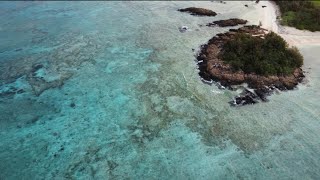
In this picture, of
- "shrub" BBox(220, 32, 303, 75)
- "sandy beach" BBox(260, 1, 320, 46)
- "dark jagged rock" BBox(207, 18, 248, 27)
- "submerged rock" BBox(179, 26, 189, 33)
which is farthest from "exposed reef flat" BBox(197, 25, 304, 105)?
"dark jagged rock" BBox(207, 18, 248, 27)

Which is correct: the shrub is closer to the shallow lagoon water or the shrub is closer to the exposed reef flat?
the exposed reef flat

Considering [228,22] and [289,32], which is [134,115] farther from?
[289,32]

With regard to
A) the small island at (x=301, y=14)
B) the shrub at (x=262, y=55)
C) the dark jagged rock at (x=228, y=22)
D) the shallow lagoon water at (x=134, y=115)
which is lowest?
the shallow lagoon water at (x=134, y=115)

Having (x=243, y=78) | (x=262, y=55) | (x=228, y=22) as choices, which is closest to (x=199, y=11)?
(x=228, y=22)

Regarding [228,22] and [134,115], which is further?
[228,22]

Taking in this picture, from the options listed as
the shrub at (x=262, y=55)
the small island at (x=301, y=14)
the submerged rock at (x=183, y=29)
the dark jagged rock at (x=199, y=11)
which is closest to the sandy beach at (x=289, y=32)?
the small island at (x=301, y=14)

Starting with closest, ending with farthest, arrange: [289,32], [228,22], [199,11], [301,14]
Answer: [289,32] → [228,22] → [301,14] → [199,11]

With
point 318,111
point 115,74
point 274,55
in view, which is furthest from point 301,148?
point 115,74

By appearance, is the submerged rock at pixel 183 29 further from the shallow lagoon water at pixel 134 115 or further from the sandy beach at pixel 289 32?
the sandy beach at pixel 289 32
